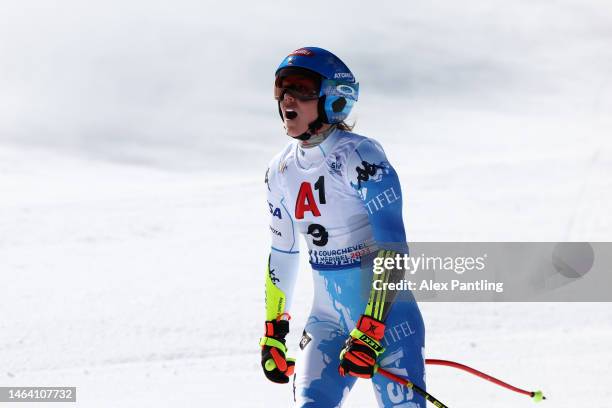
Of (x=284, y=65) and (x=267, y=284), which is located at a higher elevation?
(x=284, y=65)

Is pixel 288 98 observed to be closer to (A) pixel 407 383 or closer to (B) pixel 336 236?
(B) pixel 336 236

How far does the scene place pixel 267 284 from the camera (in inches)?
172

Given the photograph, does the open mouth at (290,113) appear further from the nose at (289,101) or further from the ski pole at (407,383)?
the ski pole at (407,383)

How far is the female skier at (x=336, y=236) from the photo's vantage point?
3.72m

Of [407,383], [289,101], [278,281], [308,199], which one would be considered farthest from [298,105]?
[407,383]

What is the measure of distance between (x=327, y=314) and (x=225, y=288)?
7.92 meters

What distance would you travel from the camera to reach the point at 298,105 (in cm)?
397

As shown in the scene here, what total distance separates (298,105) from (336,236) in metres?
0.72

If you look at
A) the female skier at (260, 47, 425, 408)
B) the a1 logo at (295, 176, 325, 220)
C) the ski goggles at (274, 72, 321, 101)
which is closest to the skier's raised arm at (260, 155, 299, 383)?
the female skier at (260, 47, 425, 408)

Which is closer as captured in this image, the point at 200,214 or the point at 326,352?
the point at 326,352

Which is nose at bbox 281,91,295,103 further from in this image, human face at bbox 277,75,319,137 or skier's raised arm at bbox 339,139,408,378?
skier's raised arm at bbox 339,139,408,378

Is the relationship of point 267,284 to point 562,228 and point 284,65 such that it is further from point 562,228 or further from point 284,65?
point 562,228

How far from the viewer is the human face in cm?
397

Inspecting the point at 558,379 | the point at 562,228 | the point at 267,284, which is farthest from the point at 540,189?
the point at 267,284
